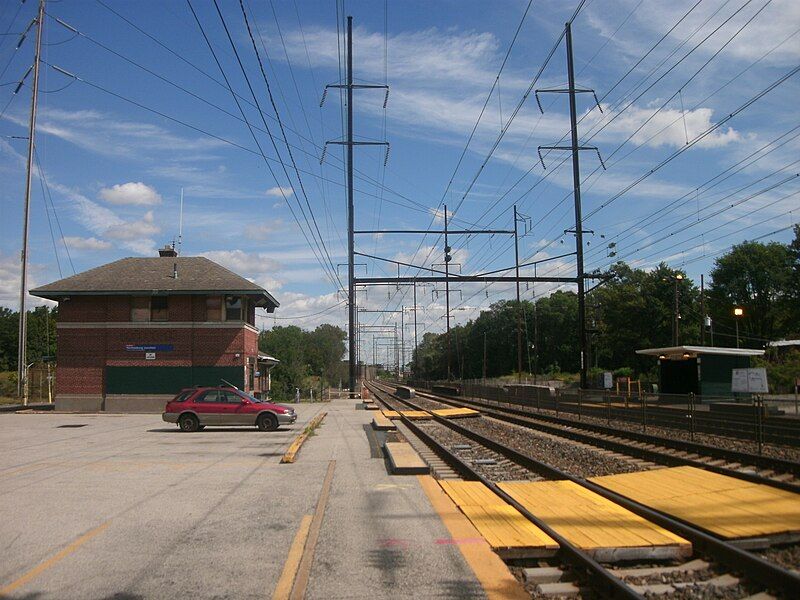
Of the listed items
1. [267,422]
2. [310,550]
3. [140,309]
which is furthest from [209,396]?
[310,550]

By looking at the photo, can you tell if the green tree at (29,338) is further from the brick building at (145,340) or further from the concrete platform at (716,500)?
the concrete platform at (716,500)

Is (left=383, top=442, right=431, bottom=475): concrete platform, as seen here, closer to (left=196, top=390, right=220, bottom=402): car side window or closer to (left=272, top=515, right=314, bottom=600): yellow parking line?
(left=272, top=515, right=314, bottom=600): yellow parking line

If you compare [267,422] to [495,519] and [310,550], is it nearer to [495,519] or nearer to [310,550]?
[495,519]

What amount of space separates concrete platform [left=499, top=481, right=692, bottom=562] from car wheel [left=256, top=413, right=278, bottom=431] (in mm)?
15022

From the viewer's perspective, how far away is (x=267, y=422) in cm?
2528

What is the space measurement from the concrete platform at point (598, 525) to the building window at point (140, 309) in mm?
33647

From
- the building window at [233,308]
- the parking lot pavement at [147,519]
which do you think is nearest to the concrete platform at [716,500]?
the parking lot pavement at [147,519]

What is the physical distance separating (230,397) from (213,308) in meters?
16.4

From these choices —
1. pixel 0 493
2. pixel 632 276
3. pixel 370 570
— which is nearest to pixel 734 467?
pixel 370 570

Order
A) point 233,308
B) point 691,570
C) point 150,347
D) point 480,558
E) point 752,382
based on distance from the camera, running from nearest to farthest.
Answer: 1. point 691,570
2. point 480,558
3. point 752,382
4. point 150,347
5. point 233,308

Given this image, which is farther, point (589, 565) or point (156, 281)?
point (156, 281)

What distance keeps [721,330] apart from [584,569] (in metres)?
91.7

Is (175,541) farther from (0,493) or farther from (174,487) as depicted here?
(0,493)

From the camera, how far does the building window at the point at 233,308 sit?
4109 cm
